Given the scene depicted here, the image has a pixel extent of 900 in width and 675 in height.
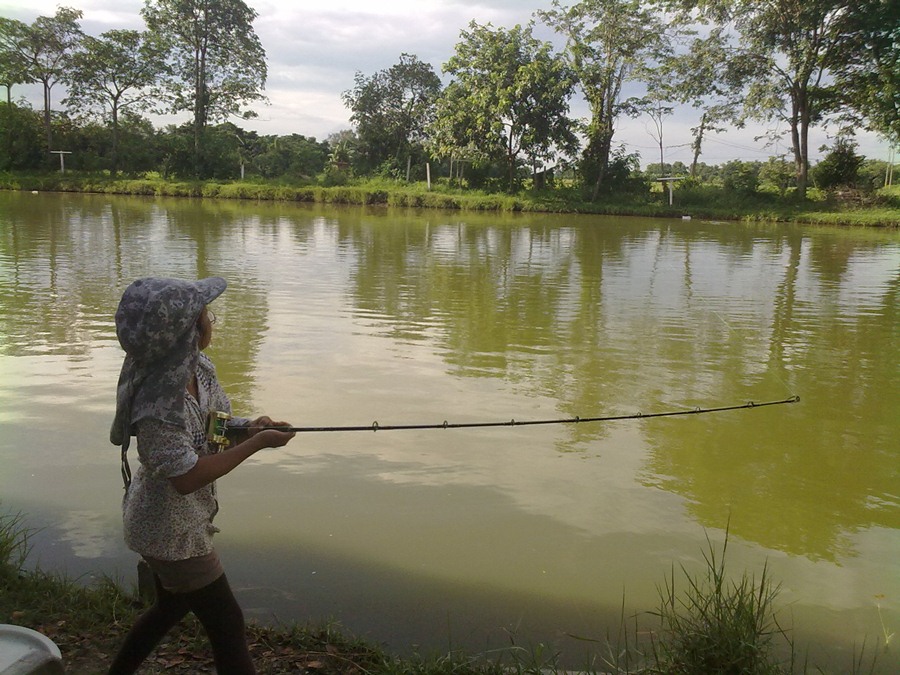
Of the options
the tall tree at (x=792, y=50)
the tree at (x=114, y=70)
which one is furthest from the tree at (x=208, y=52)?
the tall tree at (x=792, y=50)

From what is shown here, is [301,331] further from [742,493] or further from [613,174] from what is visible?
[613,174]

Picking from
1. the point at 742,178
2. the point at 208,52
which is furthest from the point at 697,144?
the point at 208,52

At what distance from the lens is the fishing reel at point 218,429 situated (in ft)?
6.68

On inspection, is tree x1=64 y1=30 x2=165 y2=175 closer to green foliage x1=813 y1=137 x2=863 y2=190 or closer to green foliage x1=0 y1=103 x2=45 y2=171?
green foliage x1=0 y1=103 x2=45 y2=171

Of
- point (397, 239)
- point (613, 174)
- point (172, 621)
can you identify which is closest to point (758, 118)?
point (613, 174)

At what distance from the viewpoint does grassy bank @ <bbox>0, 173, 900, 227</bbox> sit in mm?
31703

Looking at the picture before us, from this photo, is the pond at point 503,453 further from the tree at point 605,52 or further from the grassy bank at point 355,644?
the tree at point 605,52

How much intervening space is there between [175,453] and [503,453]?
2.91m

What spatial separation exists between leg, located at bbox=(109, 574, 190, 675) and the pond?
2.51 feet

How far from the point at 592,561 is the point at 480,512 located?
26.5 inches

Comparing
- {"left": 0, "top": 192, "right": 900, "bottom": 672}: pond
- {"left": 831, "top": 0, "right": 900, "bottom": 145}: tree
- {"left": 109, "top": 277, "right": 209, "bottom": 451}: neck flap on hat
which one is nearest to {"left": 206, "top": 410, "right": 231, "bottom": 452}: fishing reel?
{"left": 109, "top": 277, "right": 209, "bottom": 451}: neck flap on hat

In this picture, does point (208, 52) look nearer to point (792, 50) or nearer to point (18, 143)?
point (18, 143)

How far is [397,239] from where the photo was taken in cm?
1823

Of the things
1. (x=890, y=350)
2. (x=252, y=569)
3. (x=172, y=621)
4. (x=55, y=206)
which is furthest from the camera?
(x=55, y=206)
